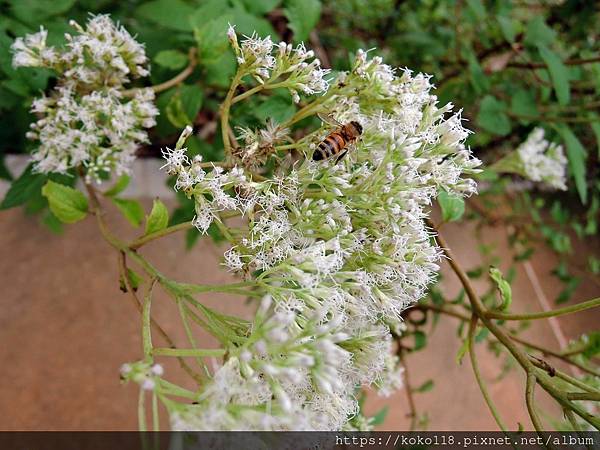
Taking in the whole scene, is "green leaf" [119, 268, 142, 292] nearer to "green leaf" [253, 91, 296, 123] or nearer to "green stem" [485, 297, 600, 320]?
"green leaf" [253, 91, 296, 123]

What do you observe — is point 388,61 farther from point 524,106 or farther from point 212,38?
point 212,38

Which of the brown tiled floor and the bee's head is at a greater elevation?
the bee's head

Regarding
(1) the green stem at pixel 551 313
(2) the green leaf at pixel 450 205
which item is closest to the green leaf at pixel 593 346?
(1) the green stem at pixel 551 313

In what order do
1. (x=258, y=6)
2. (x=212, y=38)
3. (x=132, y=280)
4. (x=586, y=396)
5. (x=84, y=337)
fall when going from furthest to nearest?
(x=84, y=337) → (x=258, y=6) → (x=212, y=38) → (x=132, y=280) → (x=586, y=396)

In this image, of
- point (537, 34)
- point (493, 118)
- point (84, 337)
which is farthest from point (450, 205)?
point (84, 337)

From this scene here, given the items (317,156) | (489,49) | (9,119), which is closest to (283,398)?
(317,156)

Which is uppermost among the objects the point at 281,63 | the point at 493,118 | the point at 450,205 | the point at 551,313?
the point at 493,118

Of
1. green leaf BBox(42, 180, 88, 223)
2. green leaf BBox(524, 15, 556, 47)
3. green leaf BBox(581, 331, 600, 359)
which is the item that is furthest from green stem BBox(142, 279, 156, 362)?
green leaf BBox(524, 15, 556, 47)
